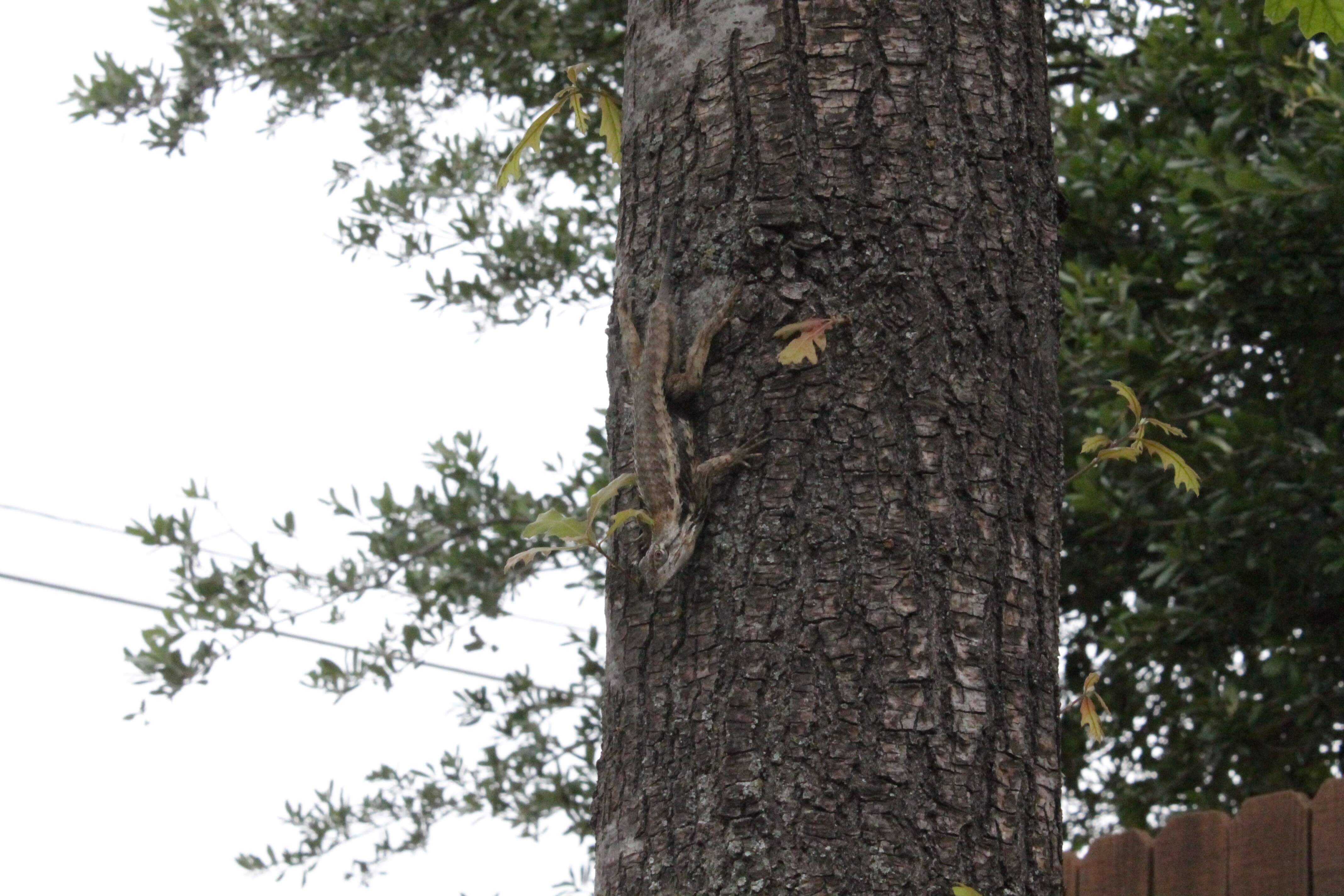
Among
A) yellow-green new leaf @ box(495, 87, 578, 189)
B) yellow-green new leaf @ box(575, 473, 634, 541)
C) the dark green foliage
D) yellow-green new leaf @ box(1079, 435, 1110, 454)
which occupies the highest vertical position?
the dark green foliage

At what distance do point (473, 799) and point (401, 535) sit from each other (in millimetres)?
1016

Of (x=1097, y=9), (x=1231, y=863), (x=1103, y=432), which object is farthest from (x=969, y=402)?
(x=1097, y=9)

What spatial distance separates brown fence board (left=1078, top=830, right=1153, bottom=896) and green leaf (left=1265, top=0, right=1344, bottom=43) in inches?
87.8

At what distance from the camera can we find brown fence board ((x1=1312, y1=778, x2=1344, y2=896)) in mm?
2850

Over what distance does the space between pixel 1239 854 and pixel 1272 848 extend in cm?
10

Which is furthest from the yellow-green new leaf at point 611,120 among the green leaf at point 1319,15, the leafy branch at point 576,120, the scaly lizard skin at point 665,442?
the green leaf at point 1319,15

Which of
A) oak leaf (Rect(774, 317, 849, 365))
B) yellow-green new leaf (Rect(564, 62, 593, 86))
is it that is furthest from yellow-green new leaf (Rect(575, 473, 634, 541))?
yellow-green new leaf (Rect(564, 62, 593, 86))

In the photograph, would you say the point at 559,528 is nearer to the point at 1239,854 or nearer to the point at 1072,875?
the point at 1239,854

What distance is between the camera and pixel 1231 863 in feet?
10.1

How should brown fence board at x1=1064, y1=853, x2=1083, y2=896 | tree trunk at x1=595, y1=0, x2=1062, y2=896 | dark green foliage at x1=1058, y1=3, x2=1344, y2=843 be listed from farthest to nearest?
dark green foliage at x1=1058, y1=3, x2=1344, y2=843 < brown fence board at x1=1064, y1=853, x2=1083, y2=896 < tree trunk at x1=595, y1=0, x2=1062, y2=896

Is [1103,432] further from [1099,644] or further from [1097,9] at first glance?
[1097,9]

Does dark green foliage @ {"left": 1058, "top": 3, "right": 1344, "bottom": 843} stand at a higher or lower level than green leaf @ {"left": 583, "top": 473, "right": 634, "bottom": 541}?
higher

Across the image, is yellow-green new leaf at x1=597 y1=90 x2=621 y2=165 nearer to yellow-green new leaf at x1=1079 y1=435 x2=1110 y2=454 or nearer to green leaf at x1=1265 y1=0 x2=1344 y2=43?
yellow-green new leaf at x1=1079 y1=435 x2=1110 y2=454

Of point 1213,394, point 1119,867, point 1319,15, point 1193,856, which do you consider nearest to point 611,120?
point 1319,15
